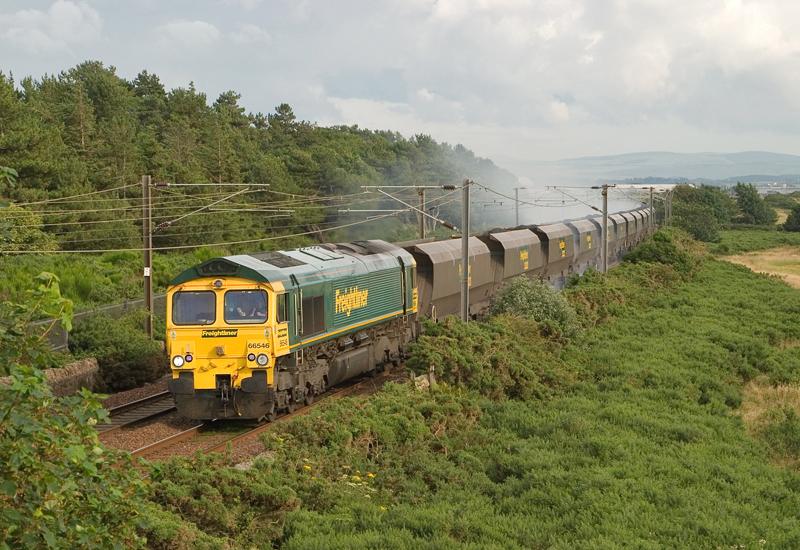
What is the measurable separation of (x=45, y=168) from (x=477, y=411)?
31.0m

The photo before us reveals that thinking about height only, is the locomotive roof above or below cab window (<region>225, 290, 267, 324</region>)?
above

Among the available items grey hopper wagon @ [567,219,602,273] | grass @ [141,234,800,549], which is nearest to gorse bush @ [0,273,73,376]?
grass @ [141,234,800,549]

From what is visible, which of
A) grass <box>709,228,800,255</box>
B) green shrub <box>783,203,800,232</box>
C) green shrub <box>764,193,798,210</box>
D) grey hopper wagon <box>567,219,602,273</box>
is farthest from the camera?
green shrub <box>764,193,798,210</box>

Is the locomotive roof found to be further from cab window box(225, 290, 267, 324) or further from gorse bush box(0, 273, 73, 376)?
gorse bush box(0, 273, 73, 376)

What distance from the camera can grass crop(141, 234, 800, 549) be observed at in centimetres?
1266

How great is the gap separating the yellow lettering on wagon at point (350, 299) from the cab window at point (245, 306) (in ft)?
11.6

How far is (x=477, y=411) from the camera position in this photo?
66.5 feet

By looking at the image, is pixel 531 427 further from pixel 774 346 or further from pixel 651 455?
pixel 774 346

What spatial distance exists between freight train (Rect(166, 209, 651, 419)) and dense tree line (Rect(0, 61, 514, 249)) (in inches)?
342

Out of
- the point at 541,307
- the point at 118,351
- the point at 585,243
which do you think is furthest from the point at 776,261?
the point at 118,351

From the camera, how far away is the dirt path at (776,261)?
71.1 meters

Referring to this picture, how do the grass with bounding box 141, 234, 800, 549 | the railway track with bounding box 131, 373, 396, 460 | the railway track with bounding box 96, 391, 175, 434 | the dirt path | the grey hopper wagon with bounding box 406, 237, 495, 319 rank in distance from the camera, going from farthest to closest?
the dirt path, the grey hopper wagon with bounding box 406, 237, 495, 319, the railway track with bounding box 96, 391, 175, 434, the railway track with bounding box 131, 373, 396, 460, the grass with bounding box 141, 234, 800, 549

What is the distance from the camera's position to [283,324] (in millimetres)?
18875

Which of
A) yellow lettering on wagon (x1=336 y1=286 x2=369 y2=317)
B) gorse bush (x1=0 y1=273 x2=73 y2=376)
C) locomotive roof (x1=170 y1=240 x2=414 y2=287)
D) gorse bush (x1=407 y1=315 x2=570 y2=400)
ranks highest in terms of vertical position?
gorse bush (x1=0 y1=273 x2=73 y2=376)
